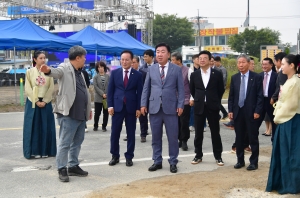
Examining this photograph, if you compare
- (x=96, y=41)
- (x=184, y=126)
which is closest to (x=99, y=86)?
(x=184, y=126)

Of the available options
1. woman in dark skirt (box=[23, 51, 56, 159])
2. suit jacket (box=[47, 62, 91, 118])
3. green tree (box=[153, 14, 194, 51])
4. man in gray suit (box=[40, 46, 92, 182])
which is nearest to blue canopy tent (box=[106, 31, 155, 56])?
woman in dark skirt (box=[23, 51, 56, 159])

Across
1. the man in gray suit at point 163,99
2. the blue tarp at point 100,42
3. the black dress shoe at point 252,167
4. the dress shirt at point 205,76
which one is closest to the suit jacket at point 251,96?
the dress shirt at point 205,76

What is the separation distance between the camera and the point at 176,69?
22.4 feet

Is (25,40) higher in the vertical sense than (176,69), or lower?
higher

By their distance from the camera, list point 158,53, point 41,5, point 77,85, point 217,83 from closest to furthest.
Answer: point 77,85
point 158,53
point 217,83
point 41,5

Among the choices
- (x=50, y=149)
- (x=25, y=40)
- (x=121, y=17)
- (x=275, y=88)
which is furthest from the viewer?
(x=121, y=17)

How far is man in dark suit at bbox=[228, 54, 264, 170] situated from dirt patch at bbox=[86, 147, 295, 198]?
0.37m

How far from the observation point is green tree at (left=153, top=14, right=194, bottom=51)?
6819 cm

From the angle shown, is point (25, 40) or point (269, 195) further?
point (25, 40)

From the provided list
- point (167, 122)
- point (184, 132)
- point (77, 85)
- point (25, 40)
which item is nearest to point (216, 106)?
point (167, 122)

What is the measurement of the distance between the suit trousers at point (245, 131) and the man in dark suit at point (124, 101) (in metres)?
1.66

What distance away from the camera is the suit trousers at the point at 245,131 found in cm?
684

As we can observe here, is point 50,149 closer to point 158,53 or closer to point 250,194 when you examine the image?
point 158,53

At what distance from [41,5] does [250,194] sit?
2775cm
